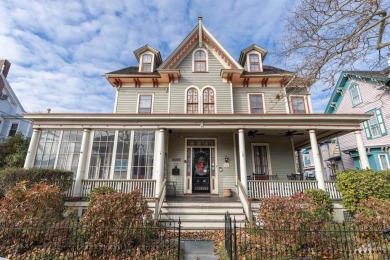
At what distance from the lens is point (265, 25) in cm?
806

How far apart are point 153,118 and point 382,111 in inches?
644

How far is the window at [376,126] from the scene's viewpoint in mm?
13616

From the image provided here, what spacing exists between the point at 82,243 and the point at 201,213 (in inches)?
163

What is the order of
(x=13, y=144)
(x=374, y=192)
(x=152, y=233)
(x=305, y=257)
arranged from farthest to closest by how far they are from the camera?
(x=13, y=144)
(x=374, y=192)
(x=152, y=233)
(x=305, y=257)

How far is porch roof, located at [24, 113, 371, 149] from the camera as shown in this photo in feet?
29.7

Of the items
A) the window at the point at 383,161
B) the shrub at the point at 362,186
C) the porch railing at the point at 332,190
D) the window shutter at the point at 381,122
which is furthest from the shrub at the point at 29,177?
the window shutter at the point at 381,122

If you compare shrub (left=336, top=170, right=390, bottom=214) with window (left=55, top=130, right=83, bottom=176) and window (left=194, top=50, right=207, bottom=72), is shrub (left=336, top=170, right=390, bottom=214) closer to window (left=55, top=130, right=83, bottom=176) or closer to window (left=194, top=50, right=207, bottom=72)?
window (left=194, top=50, right=207, bottom=72)

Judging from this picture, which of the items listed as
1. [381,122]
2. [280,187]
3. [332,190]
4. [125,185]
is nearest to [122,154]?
[125,185]

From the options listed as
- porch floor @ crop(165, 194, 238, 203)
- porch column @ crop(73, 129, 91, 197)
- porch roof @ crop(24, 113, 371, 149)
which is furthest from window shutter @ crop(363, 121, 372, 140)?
porch column @ crop(73, 129, 91, 197)

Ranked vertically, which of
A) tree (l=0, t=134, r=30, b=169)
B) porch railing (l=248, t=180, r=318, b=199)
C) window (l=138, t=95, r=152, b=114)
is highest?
window (l=138, t=95, r=152, b=114)

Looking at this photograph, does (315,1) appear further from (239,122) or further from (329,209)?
(329,209)

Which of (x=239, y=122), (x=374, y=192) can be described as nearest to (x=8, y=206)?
(x=239, y=122)

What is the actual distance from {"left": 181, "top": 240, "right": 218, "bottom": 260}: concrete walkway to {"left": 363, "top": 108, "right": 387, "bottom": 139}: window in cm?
1511

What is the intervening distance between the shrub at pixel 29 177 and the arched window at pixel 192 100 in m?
7.25
